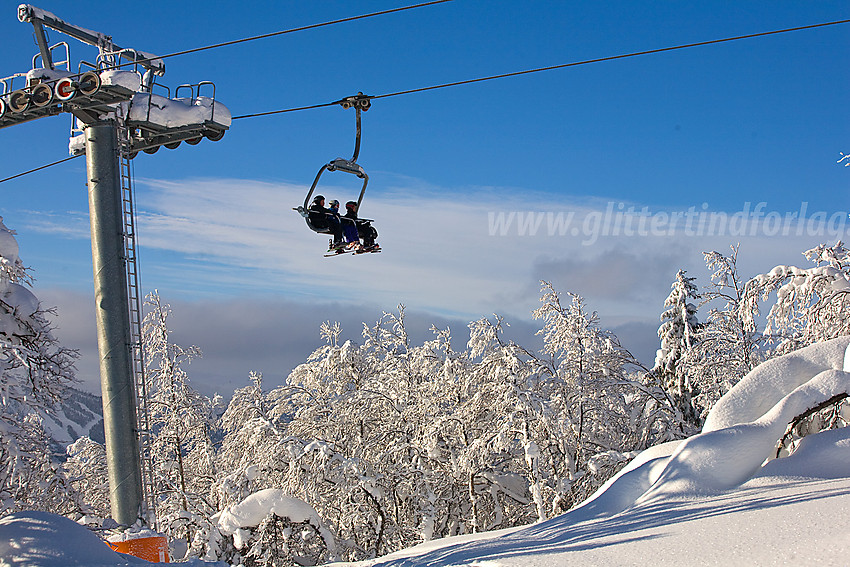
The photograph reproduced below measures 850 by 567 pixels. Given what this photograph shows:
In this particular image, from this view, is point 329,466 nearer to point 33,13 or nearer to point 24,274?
point 24,274

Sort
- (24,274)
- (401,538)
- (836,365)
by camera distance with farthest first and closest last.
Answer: (401,538)
(24,274)
(836,365)

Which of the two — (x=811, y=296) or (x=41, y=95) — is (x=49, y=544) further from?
(x=811, y=296)

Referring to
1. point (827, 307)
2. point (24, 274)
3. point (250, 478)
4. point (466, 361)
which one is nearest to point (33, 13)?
point (24, 274)

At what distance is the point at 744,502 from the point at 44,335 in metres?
12.2

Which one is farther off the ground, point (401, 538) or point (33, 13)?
point (33, 13)

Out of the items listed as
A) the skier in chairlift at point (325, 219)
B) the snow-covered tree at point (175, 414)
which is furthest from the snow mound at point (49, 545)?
the snow-covered tree at point (175, 414)

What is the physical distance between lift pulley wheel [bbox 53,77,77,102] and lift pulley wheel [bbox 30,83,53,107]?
159mm

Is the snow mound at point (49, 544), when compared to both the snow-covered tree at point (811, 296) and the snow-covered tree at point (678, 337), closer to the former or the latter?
the snow-covered tree at point (811, 296)

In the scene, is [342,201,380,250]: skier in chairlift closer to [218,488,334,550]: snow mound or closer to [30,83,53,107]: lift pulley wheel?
[218,488,334,550]: snow mound

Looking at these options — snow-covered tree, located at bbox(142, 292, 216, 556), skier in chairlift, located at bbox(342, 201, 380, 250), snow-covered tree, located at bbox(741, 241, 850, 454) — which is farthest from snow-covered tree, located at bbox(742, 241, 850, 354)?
snow-covered tree, located at bbox(142, 292, 216, 556)

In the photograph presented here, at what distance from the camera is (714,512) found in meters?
8.87

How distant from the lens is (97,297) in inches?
562

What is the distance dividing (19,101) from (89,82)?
5.14 ft

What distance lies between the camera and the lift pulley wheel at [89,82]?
14281mm
